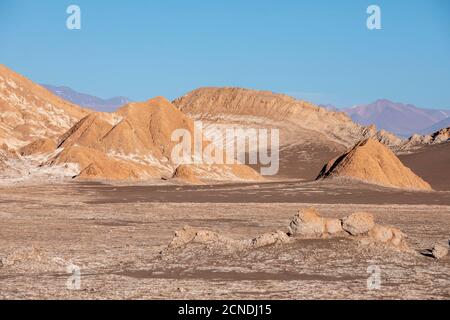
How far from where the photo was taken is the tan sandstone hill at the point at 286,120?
492 feet

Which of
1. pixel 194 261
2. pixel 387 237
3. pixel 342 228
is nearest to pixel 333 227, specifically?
pixel 342 228

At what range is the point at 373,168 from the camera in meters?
64.9

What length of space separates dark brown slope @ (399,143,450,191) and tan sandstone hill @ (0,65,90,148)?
170 feet

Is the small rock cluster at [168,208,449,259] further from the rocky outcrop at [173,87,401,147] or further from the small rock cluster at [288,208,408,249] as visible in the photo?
the rocky outcrop at [173,87,401,147]

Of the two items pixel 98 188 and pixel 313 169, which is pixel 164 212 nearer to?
pixel 98 188

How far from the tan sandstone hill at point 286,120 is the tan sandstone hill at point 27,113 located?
1596 inches

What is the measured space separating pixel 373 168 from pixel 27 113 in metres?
69.1

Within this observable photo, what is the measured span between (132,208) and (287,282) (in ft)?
89.6

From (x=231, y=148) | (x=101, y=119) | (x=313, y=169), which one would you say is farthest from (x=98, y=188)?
(x=231, y=148)

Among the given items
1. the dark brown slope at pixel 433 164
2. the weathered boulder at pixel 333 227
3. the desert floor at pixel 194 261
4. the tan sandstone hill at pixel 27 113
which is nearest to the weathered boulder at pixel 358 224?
the weathered boulder at pixel 333 227

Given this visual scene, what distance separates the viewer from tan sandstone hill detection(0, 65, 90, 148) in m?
110

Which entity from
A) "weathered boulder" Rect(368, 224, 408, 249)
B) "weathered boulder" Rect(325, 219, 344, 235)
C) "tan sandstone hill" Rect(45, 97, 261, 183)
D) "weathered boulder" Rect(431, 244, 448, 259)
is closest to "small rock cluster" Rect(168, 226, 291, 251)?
"weathered boulder" Rect(325, 219, 344, 235)

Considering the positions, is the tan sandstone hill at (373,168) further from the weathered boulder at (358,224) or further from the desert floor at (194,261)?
the weathered boulder at (358,224)

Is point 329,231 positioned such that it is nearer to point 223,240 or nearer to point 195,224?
point 223,240
